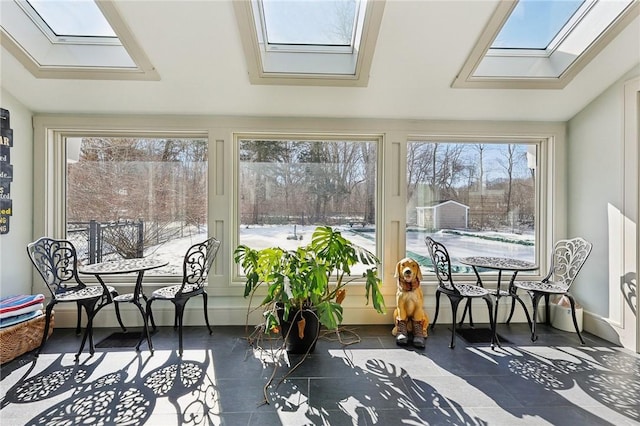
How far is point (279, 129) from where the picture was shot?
319 cm

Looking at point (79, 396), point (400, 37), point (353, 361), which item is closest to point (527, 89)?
point (400, 37)

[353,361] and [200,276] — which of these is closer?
[353,361]

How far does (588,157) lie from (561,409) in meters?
2.49

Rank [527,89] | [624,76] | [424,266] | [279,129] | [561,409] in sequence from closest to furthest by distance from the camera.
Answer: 1. [561,409]
2. [624,76]
3. [527,89]
4. [279,129]
5. [424,266]

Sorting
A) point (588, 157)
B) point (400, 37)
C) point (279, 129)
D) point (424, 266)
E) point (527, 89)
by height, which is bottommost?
point (424, 266)

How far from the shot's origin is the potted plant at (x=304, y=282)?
2344mm

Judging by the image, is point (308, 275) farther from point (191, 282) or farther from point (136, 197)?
point (136, 197)

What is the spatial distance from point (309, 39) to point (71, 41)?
2117 mm

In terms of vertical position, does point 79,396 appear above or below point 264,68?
below

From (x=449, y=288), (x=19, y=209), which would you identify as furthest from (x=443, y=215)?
(x=19, y=209)

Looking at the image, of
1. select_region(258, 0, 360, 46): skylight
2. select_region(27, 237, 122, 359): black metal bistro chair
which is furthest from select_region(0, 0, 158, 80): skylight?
select_region(27, 237, 122, 359): black metal bistro chair

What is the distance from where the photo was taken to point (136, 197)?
329 centimetres

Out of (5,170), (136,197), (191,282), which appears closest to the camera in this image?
(5,170)

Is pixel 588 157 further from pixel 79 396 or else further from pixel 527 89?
pixel 79 396
